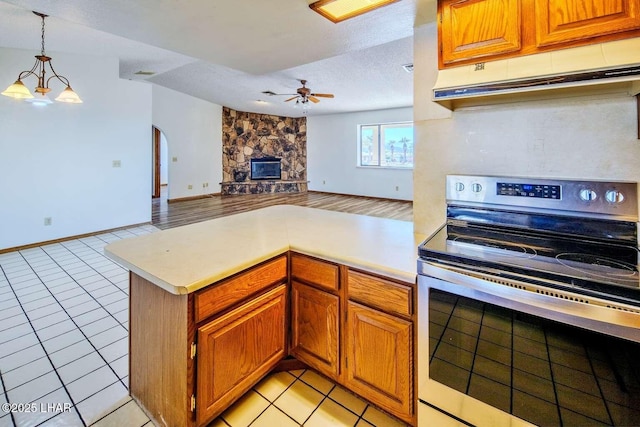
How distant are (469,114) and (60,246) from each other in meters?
5.18

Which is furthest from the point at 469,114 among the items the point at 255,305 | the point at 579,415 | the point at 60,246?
the point at 60,246

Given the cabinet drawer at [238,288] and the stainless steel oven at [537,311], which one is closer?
the stainless steel oven at [537,311]

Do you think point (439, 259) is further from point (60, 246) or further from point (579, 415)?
point (60, 246)

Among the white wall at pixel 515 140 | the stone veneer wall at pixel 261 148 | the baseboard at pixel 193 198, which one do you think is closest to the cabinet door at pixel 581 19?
the white wall at pixel 515 140

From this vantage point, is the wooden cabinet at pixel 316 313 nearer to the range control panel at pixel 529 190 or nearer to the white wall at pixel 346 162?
the range control panel at pixel 529 190

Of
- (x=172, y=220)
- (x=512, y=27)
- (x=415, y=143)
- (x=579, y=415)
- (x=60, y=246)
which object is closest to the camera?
(x=579, y=415)

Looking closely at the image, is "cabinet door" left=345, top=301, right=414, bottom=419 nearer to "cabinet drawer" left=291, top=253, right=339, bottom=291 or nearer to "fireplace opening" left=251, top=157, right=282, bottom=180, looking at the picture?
"cabinet drawer" left=291, top=253, right=339, bottom=291

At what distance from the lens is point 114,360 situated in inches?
74.4

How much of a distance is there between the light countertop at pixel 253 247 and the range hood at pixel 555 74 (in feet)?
2.46

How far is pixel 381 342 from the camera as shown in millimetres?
1326

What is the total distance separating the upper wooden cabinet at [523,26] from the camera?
3.50ft

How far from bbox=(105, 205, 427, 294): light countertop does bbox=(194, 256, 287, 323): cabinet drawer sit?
0.17 feet

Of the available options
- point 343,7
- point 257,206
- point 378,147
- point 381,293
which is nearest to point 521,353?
point 381,293

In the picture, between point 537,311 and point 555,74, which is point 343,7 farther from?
point 537,311
